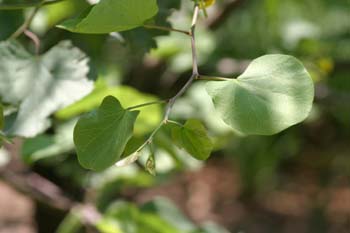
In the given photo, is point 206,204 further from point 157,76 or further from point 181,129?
point 181,129

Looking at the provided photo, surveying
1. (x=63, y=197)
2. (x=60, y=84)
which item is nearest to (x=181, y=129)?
(x=60, y=84)

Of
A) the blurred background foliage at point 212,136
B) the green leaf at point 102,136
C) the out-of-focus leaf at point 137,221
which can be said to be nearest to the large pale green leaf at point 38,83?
the blurred background foliage at point 212,136

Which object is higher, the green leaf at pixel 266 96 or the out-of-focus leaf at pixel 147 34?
the green leaf at pixel 266 96

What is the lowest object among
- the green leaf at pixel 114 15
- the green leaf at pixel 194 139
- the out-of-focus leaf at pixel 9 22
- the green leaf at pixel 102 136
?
the out-of-focus leaf at pixel 9 22

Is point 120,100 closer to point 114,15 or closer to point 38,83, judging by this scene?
point 38,83

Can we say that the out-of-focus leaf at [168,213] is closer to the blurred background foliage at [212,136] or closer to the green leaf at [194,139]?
the blurred background foliage at [212,136]

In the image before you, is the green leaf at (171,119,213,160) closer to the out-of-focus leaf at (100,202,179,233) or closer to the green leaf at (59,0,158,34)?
the green leaf at (59,0,158,34)
